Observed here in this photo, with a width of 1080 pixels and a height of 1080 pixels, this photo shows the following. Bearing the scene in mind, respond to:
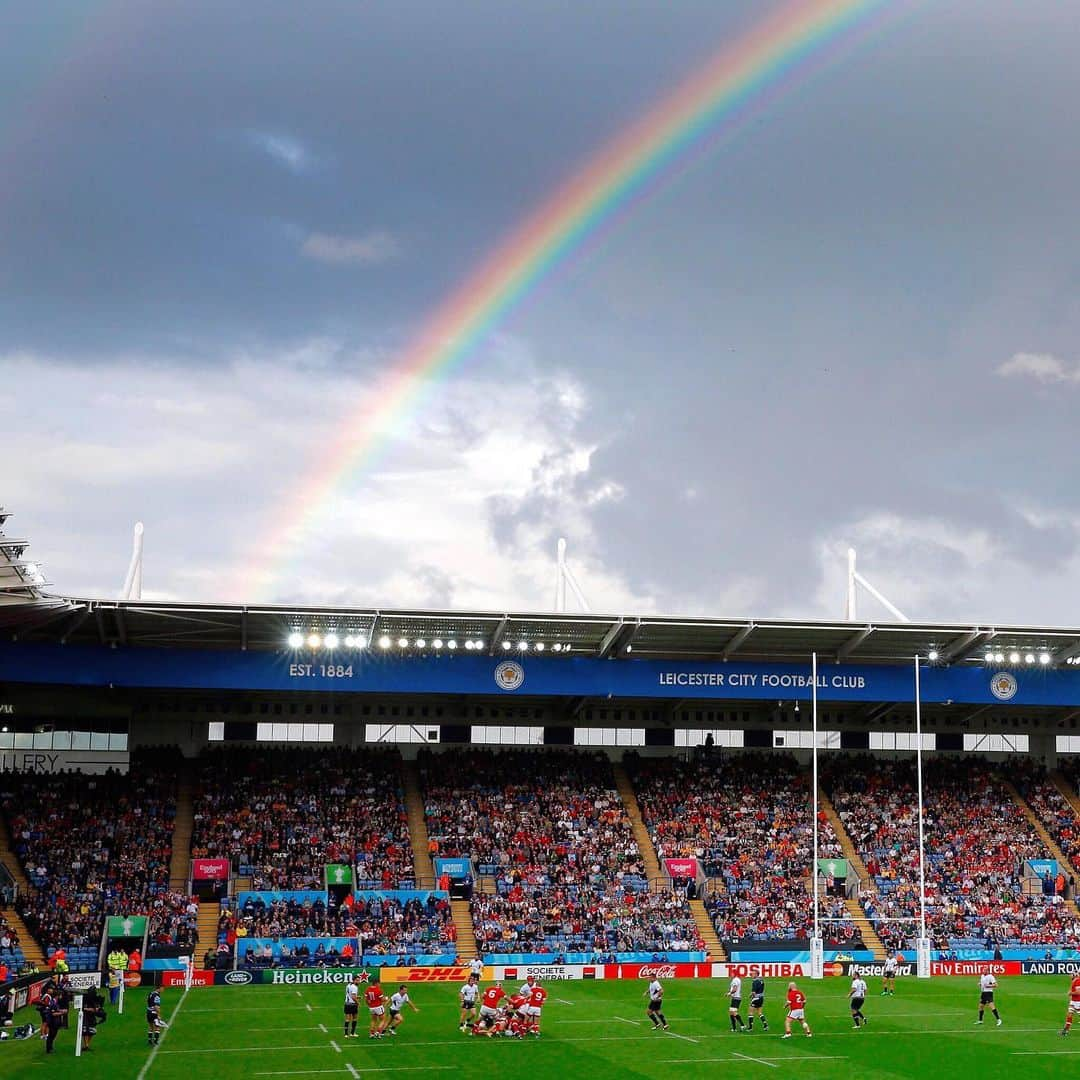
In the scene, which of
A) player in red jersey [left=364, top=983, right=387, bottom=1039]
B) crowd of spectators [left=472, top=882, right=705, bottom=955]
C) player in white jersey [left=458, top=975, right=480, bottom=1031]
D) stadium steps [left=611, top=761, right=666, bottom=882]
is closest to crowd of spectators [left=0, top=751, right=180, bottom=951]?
crowd of spectators [left=472, top=882, right=705, bottom=955]

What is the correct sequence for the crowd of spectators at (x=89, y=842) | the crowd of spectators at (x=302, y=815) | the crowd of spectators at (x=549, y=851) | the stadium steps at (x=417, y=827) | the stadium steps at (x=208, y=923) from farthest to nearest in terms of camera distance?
the stadium steps at (x=417, y=827)
the crowd of spectators at (x=302, y=815)
the crowd of spectators at (x=549, y=851)
the crowd of spectators at (x=89, y=842)
the stadium steps at (x=208, y=923)

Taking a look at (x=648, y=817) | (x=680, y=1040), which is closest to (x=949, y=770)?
(x=648, y=817)

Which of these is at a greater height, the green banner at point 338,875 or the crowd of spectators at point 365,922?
the green banner at point 338,875

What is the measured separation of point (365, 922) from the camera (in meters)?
60.8

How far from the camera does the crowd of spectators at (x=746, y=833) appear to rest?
65375mm

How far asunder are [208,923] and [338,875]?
22.7 feet

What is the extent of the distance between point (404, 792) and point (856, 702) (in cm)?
2708

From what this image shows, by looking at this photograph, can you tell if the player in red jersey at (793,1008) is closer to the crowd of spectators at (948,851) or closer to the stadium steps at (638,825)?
the crowd of spectators at (948,851)

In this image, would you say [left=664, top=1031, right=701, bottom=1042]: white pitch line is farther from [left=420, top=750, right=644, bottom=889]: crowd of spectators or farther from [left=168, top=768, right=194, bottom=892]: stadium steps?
[left=168, top=768, right=194, bottom=892]: stadium steps

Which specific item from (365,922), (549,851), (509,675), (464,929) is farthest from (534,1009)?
(509,675)

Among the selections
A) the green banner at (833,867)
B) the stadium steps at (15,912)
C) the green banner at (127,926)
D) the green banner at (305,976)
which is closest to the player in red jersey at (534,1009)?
the green banner at (305,976)

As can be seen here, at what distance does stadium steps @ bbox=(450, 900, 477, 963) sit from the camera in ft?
201

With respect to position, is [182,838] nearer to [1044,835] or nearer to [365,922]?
[365,922]

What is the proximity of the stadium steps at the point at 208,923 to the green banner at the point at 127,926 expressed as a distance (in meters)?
2.59
